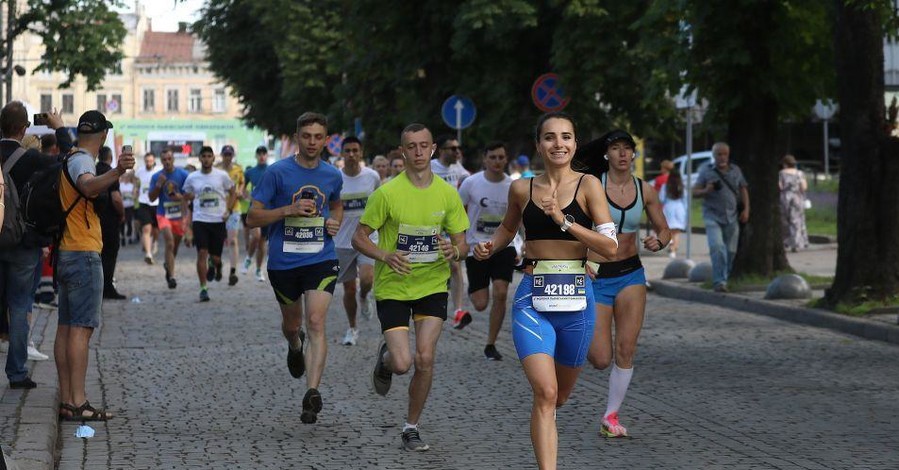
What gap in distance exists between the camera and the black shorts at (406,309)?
30.5 feet

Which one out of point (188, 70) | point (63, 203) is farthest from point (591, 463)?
point (188, 70)

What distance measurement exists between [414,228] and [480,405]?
179cm

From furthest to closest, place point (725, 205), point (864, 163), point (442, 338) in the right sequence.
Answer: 1. point (725, 205)
2. point (864, 163)
3. point (442, 338)

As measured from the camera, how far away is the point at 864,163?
56.3 ft

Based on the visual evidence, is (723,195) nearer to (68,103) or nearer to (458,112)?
(458,112)

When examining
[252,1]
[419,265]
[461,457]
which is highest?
[252,1]

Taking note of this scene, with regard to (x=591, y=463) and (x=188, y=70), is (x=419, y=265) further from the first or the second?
(x=188, y=70)

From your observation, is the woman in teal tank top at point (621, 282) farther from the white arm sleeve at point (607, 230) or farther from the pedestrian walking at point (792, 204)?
the pedestrian walking at point (792, 204)

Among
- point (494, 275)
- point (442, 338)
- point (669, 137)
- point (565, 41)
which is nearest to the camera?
point (494, 275)

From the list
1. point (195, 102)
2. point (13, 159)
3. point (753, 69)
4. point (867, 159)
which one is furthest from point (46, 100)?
point (13, 159)

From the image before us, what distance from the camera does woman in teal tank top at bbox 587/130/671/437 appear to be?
9445 mm

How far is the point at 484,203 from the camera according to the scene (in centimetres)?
1412

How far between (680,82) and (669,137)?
14.4 metres

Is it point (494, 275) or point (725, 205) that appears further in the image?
point (725, 205)
